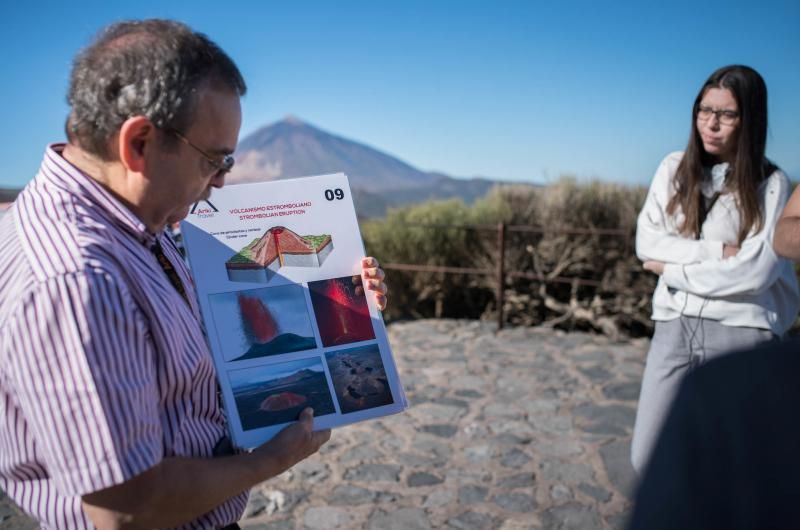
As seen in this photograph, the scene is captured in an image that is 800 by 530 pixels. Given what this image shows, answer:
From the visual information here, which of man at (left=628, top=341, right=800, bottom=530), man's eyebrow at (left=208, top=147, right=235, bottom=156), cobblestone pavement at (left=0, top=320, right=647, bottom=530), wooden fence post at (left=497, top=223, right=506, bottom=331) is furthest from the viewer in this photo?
wooden fence post at (left=497, top=223, right=506, bottom=331)

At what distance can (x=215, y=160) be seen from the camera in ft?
3.91

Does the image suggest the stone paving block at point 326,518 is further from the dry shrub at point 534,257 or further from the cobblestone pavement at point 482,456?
the dry shrub at point 534,257

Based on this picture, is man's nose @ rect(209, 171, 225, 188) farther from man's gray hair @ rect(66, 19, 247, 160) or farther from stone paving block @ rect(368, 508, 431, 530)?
stone paving block @ rect(368, 508, 431, 530)

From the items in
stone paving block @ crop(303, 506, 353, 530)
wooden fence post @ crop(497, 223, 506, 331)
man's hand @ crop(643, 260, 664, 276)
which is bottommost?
stone paving block @ crop(303, 506, 353, 530)

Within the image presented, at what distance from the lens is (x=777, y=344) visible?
1.94ft

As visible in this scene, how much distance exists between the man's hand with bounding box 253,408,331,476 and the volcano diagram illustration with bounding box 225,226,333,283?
34cm

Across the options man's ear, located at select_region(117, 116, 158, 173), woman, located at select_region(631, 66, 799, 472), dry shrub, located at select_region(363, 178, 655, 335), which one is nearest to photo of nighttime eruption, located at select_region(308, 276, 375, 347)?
man's ear, located at select_region(117, 116, 158, 173)

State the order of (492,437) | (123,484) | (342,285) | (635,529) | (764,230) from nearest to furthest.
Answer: (635,529), (123,484), (342,285), (764,230), (492,437)

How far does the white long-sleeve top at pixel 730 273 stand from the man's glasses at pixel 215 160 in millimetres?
2272

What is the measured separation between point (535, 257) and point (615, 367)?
92.9 inches

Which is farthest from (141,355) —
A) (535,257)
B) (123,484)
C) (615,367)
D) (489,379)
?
(535,257)

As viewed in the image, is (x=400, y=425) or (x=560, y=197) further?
(x=560, y=197)

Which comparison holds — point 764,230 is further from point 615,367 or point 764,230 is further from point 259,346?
point 615,367

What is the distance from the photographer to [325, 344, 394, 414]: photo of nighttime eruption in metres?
1.47
